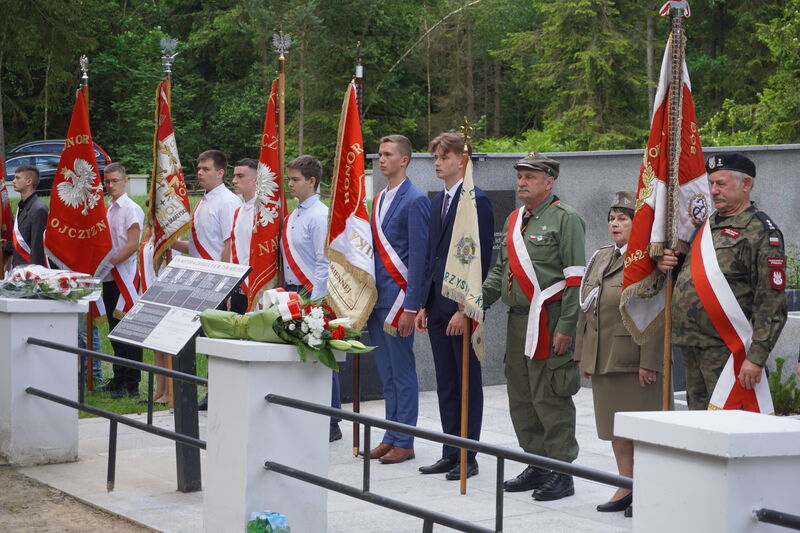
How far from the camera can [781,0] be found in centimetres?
3441

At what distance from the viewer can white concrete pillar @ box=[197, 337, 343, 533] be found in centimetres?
518

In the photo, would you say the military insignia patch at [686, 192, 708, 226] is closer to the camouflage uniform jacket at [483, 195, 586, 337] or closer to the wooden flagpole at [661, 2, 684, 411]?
the wooden flagpole at [661, 2, 684, 411]

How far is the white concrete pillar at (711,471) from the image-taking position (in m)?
2.86

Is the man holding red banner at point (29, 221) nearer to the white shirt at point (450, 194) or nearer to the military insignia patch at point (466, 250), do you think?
the white shirt at point (450, 194)

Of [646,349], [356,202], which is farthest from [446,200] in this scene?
[646,349]

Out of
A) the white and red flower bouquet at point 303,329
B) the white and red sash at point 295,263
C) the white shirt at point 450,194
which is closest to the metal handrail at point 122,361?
the white and red flower bouquet at point 303,329

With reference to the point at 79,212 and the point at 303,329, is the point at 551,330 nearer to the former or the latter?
the point at 303,329

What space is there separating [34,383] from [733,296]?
15.5ft

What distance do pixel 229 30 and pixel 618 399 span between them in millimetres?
40343

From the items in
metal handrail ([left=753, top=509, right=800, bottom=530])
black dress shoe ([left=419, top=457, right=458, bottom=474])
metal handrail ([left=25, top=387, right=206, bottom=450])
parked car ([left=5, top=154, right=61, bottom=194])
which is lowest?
black dress shoe ([left=419, top=457, right=458, bottom=474])

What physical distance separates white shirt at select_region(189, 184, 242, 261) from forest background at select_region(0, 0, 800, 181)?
23.7 m

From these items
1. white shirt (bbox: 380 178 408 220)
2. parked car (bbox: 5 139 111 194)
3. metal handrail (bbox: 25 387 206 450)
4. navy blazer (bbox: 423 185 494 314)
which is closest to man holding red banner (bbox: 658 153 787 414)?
navy blazer (bbox: 423 185 494 314)

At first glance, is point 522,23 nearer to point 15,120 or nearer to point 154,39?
point 154,39

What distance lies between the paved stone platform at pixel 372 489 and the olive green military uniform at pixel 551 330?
394 millimetres
